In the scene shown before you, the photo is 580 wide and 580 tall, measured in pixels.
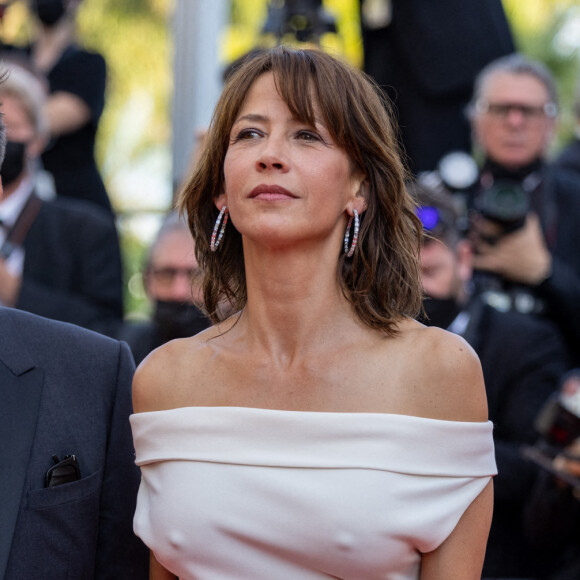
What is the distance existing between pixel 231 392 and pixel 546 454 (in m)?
1.68

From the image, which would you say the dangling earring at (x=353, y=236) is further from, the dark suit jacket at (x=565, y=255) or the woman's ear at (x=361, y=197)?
the dark suit jacket at (x=565, y=255)

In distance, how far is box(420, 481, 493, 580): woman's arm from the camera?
2086 mm

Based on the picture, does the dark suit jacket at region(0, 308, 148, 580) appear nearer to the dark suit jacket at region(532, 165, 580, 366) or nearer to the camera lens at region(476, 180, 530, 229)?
the camera lens at region(476, 180, 530, 229)

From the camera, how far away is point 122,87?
12617 mm

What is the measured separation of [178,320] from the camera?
4.17 m

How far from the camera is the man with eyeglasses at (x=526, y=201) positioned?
409cm

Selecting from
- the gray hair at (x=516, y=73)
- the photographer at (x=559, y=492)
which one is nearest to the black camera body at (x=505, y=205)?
the gray hair at (x=516, y=73)

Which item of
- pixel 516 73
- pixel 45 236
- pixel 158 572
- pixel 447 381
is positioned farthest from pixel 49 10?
pixel 447 381

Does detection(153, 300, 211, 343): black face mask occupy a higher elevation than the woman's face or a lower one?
lower

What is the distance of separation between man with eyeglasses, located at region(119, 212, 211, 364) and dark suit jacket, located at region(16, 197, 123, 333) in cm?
13

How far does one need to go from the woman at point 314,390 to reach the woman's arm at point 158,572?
0.06 ft

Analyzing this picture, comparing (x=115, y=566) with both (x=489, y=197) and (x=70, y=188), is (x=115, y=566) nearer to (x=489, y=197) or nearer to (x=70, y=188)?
(x=489, y=197)

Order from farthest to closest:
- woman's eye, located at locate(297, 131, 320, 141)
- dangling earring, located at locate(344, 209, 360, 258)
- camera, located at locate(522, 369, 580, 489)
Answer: camera, located at locate(522, 369, 580, 489) → dangling earring, located at locate(344, 209, 360, 258) → woman's eye, located at locate(297, 131, 320, 141)

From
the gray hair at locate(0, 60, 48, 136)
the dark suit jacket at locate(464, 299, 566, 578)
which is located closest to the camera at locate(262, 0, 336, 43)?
the gray hair at locate(0, 60, 48, 136)
